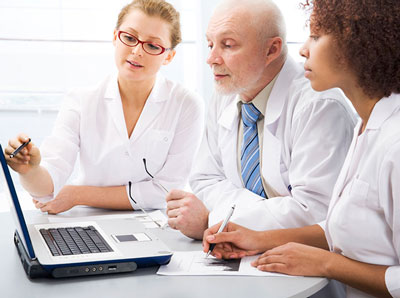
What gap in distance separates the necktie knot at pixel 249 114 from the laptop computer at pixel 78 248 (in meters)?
0.56

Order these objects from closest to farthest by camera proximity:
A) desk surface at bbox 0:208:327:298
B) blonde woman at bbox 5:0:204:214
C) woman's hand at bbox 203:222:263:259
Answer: desk surface at bbox 0:208:327:298
woman's hand at bbox 203:222:263:259
blonde woman at bbox 5:0:204:214

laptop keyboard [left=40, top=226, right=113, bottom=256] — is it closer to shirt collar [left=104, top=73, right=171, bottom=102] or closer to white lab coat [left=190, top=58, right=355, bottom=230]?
white lab coat [left=190, top=58, right=355, bottom=230]

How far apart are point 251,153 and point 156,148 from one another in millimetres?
493

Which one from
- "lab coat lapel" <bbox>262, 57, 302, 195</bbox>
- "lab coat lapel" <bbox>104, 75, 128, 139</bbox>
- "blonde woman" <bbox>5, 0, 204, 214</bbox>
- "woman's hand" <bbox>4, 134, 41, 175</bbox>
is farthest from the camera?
"lab coat lapel" <bbox>104, 75, 128, 139</bbox>

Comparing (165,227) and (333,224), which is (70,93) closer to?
(165,227)

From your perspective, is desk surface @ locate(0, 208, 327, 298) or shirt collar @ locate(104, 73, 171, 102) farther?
shirt collar @ locate(104, 73, 171, 102)

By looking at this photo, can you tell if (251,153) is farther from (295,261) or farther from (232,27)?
(295,261)

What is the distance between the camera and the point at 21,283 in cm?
126

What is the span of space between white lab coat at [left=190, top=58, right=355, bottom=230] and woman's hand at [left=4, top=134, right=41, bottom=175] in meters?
0.61

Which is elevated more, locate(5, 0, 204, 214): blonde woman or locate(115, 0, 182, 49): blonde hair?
locate(115, 0, 182, 49): blonde hair

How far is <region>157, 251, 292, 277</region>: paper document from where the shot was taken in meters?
1.34

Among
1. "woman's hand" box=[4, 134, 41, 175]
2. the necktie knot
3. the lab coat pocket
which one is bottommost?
the lab coat pocket

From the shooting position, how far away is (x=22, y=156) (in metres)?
1.68

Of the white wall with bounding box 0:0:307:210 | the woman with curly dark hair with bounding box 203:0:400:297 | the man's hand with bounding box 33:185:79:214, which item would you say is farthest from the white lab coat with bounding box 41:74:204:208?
the white wall with bounding box 0:0:307:210
